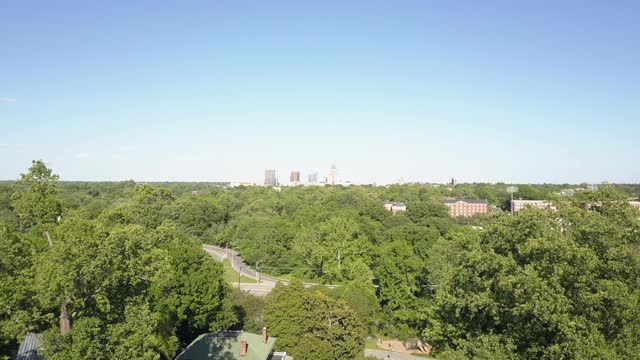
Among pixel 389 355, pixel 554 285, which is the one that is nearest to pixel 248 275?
pixel 389 355

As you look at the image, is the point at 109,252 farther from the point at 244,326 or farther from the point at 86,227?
the point at 244,326

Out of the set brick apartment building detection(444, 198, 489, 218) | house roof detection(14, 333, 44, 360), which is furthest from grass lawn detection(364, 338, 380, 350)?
brick apartment building detection(444, 198, 489, 218)

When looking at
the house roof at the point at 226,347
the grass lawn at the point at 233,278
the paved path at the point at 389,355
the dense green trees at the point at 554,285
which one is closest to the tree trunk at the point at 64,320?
the house roof at the point at 226,347

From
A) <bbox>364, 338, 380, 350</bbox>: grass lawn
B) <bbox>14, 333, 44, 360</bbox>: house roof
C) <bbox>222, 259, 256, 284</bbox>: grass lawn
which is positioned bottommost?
<bbox>364, 338, 380, 350</bbox>: grass lawn

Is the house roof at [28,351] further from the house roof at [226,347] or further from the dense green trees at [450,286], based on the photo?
the house roof at [226,347]

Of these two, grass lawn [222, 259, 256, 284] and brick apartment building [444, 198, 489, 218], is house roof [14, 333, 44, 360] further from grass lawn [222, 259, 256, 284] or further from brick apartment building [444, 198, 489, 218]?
brick apartment building [444, 198, 489, 218]

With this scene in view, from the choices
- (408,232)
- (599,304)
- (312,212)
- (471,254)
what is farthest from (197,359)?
(312,212)
